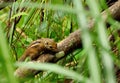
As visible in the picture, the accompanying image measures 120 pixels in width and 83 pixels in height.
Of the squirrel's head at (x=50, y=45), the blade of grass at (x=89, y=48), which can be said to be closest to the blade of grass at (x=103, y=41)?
the blade of grass at (x=89, y=48)

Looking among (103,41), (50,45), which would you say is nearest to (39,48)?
(50,45)

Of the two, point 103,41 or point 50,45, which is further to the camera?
point 50,45

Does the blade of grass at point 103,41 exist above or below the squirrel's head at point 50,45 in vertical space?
above

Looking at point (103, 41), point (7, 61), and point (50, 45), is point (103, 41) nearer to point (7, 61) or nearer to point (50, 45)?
point (7, 61)

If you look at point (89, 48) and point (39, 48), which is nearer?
point (89, 48)

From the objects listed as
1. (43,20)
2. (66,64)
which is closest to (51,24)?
(43,20)

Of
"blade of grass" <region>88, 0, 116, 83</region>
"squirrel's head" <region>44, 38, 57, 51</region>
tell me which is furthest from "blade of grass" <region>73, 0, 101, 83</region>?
"squirrel's head" <region>44, 38, 57, 51</region>

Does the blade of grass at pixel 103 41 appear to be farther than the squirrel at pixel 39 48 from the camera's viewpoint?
No

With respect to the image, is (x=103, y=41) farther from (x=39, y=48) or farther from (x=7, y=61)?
(x=39, y=48)

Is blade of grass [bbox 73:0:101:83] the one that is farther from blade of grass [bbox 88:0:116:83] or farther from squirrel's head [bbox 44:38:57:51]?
squirrel's head [bbox 44:38:57:51]

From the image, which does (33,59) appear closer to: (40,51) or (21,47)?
(40,51)

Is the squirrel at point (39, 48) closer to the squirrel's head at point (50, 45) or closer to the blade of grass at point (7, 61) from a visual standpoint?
the squirrel's head at point (50, 45)

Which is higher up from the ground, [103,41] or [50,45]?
[103,41]
